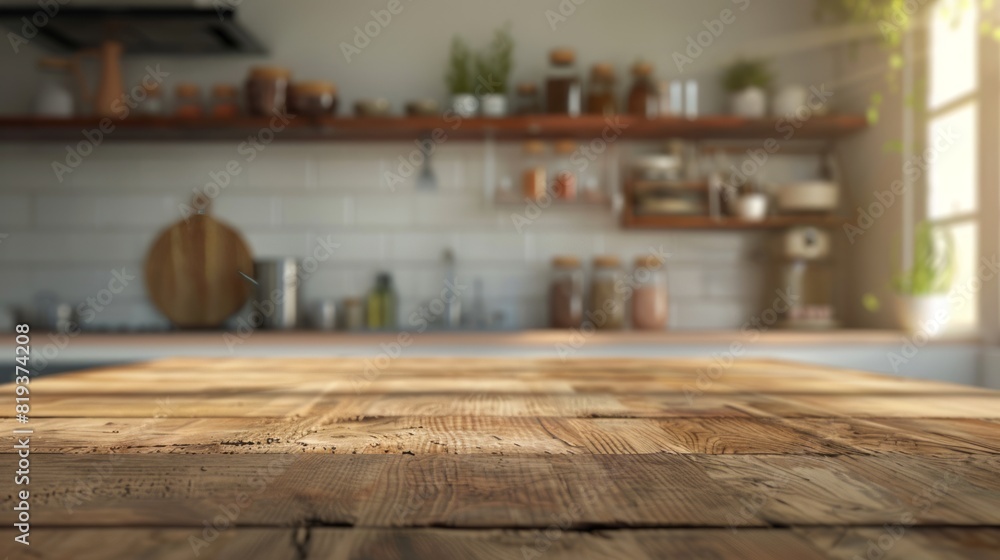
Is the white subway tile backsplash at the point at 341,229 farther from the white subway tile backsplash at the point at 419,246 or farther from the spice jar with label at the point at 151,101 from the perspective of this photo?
the spice jar with label at the point at 151,101

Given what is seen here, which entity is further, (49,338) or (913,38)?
(913,38)

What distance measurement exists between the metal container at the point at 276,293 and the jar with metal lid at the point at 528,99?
1001 mm

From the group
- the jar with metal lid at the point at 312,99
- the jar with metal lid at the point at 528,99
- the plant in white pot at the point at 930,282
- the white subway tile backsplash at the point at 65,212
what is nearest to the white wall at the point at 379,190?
the white subway tile backsplash at the point at 65,212

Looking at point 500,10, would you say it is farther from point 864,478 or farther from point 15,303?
point 864,478

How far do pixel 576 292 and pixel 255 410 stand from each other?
6.84ft

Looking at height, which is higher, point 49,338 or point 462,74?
point 462,74

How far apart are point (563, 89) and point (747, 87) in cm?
66

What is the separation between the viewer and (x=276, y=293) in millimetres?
2768

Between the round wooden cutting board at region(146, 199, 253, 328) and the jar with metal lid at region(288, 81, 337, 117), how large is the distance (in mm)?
518

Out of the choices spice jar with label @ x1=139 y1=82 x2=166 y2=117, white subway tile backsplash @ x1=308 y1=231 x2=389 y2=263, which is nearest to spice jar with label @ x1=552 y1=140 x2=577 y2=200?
white subway tile backsplash @ x1=308 y1=231 x2=389 y2=263

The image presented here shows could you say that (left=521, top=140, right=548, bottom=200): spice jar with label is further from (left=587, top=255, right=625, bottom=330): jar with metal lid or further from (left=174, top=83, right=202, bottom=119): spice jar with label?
(left=174, top=83, right=202, bottom=119): spice jar with label

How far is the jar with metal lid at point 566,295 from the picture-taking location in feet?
9.07

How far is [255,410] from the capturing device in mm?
757

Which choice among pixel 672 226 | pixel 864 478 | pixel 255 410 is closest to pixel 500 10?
pixel 672 226
